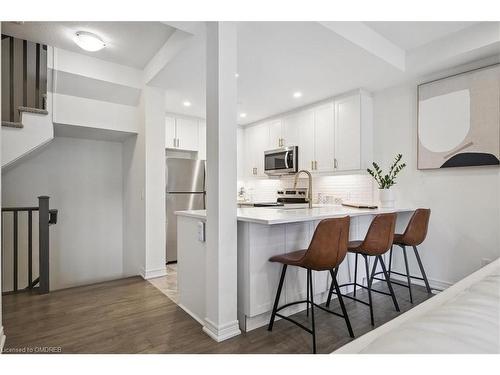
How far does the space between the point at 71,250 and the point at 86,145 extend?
5.51ft

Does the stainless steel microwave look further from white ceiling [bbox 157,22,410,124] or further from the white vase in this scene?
the white vase

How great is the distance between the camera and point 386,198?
3270mm

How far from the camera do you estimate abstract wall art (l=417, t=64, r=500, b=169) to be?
263 cm

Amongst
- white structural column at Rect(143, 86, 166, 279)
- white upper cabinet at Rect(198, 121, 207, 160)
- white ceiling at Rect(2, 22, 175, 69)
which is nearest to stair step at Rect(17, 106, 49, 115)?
white ceiling at Rect(2, 22, 175, 69)

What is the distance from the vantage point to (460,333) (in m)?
0.73

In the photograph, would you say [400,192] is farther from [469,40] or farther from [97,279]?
[97,279]

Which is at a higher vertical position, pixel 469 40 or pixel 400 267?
pixel 469 40

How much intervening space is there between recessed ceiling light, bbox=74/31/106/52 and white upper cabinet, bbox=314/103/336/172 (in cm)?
282

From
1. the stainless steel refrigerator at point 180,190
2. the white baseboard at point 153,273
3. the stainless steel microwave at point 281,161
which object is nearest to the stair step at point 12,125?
the stainless steel refrigerator at point 180,190

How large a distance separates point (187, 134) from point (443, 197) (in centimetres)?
373

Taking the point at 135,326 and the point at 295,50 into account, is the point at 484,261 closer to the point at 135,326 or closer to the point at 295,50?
the point at 295,50

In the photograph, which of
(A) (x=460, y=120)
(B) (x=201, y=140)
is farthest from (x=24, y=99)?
(A) (x=460, y=120)
